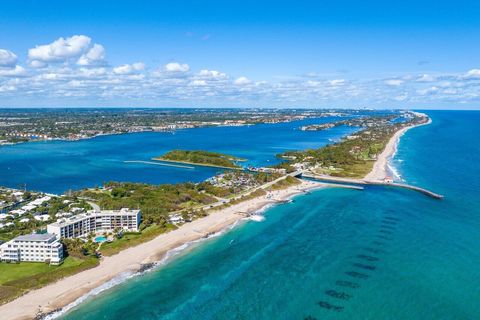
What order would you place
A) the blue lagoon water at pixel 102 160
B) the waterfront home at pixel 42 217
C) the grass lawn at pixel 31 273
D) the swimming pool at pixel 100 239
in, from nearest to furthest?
1. the grass lawn at pixel 31 273
2. the swimming pool at pixel 100 239
3. the waterfront home at pixel 42 217
4. the blue lagoon water at pixel 102 160

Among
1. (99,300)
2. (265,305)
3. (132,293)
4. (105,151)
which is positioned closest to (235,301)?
(265,305)

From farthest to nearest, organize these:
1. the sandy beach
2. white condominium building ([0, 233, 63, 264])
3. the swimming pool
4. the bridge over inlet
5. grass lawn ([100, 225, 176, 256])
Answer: the bridge over inlet, the swimming pool, grass lawn ([100, 225, 176, 256]), white condominium building ([0, 233, 63, 264]), the sandy beach

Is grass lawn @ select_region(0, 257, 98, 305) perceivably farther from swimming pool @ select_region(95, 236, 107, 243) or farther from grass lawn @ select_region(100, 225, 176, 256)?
swimming pool @ select_region(95, 236, 107, 243)

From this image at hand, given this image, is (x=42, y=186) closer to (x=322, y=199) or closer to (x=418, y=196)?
(x=322, y=199)

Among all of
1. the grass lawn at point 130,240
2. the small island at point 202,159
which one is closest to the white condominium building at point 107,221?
the grass lawn at point 130,240

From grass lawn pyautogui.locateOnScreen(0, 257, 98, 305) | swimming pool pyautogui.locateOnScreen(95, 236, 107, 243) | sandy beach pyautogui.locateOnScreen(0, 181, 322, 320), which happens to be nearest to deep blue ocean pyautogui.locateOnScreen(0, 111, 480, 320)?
sandy beach pyautogui.locateOnScreen(0, 181, 322, 320)

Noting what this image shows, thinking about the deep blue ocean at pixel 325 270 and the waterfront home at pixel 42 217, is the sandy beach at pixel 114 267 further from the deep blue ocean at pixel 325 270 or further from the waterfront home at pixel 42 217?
the waterfront home at pixel 42 217

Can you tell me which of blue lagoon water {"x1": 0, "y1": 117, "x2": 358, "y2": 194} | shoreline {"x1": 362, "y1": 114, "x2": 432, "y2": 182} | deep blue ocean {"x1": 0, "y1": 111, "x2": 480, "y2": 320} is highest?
shoreline {"x1": 362, "y1": 114, "x2": 432, "y2": 182}
